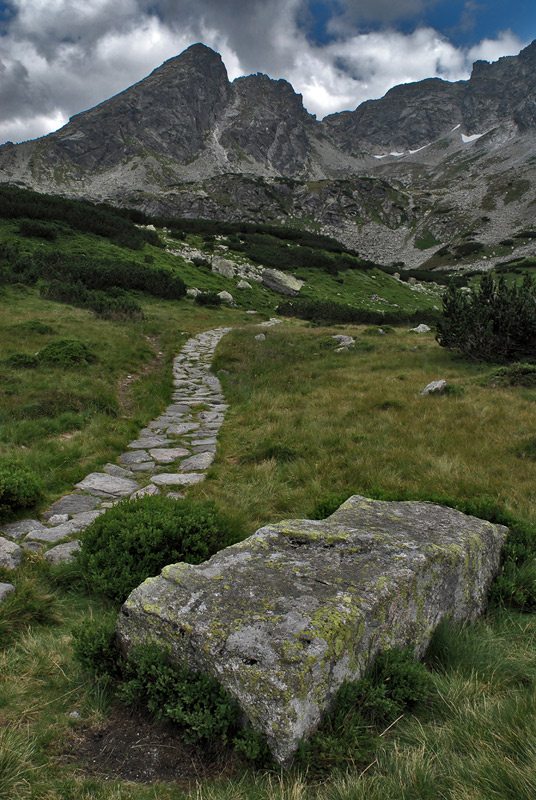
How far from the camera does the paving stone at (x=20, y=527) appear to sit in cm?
431

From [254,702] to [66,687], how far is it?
132 cm

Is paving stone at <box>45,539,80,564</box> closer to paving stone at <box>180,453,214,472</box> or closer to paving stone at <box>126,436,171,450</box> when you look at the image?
paving stone at <box>180,453,214,472</box>

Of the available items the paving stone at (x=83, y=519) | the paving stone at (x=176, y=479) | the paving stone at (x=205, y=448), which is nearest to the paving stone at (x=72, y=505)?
the paving stone at (x=83, y=519)

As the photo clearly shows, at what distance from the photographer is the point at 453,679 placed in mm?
2371

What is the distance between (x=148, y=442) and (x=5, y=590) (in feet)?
15.1

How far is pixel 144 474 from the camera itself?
6.26 meters

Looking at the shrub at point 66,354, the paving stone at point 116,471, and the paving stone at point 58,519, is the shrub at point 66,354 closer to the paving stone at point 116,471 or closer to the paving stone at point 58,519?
the paving stone at point 116,471

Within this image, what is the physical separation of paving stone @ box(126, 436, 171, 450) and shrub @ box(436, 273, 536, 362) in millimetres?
12497

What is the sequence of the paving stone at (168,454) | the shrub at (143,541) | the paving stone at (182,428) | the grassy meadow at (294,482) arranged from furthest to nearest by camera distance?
the paving stone at (182,428), the paving stone at (168,454), the shrub at (143,541), the grassy meadow at (294,482)

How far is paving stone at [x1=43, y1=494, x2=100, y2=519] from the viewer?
16.2 feet

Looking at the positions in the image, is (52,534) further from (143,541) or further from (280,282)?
(280,282)

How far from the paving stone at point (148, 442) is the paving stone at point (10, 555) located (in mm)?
3527

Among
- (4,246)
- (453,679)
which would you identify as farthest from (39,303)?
(453,679)

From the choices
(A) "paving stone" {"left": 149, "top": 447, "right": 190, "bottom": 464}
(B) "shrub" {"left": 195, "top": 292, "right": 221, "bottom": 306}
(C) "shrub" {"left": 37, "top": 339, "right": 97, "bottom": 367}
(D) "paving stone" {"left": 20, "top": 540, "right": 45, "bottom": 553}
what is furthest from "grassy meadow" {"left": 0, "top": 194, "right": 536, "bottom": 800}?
(B) "shrub" {"left": 195, "top": 292, "right": 221, "bottom": 306}
